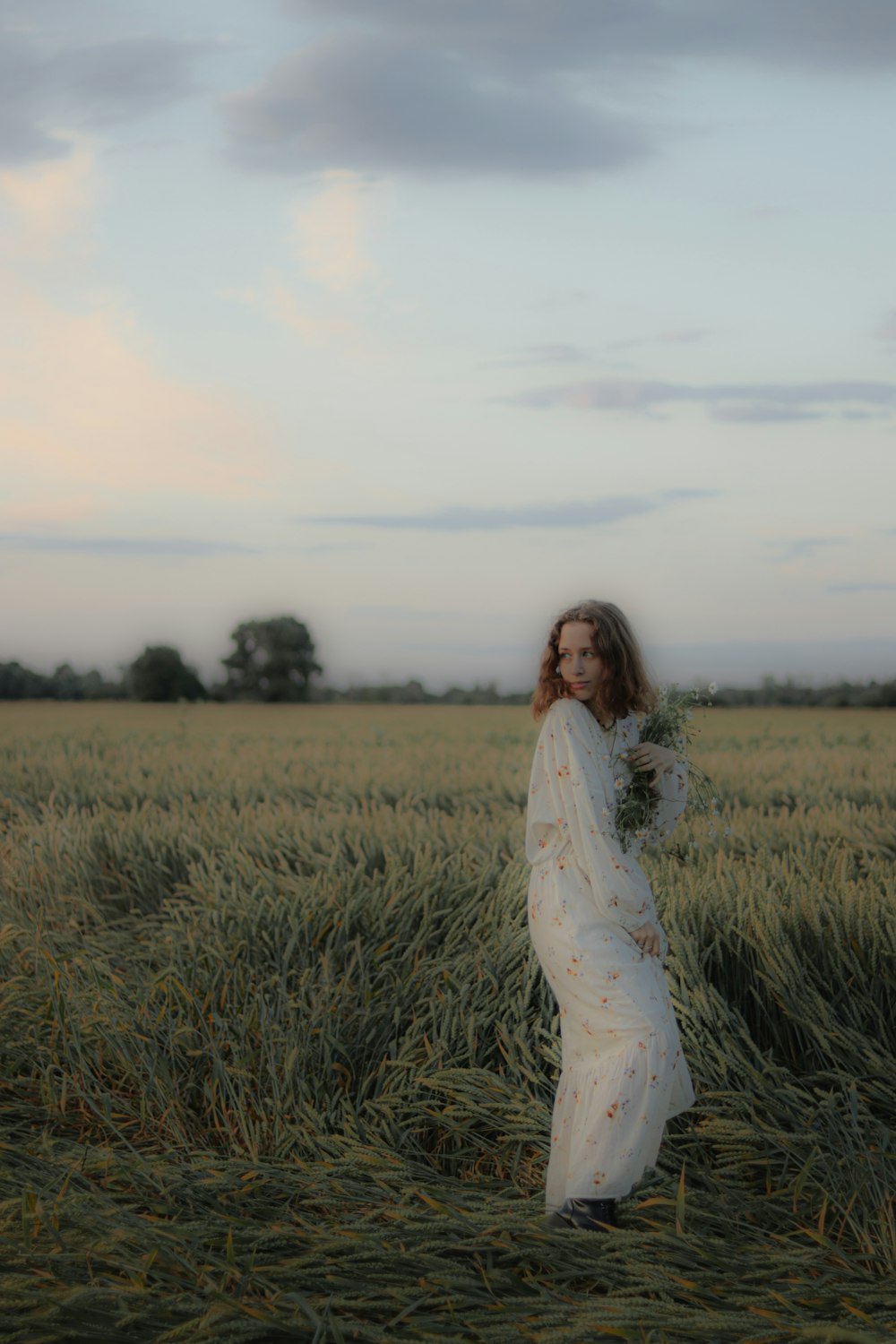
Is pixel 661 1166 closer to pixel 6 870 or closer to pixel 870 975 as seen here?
pixel 870 975

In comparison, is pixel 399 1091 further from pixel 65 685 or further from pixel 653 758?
pixel 65 685

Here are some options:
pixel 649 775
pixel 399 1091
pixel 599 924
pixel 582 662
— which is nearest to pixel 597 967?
pixel 599 924

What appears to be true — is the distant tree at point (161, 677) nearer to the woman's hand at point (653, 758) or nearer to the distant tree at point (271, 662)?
the distant tree at point (271, 662)

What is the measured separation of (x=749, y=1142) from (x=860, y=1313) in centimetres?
A: 102

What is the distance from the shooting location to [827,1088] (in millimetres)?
4219

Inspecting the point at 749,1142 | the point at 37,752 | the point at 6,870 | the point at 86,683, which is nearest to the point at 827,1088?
the point at 749,1142

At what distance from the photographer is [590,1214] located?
3.34 metres

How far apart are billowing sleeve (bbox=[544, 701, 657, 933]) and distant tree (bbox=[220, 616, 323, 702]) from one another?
4236 cm

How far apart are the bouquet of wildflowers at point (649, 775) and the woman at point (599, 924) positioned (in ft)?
0.10

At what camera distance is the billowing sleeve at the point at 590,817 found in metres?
3.42

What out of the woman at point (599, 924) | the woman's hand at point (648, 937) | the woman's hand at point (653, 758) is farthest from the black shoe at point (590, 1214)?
the woman's hand at point (653, 758)

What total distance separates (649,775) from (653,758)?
3.2 inches

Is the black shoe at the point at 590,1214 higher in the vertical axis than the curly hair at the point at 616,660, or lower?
lower

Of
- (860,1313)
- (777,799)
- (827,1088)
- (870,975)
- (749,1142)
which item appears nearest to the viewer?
(860,1313)
